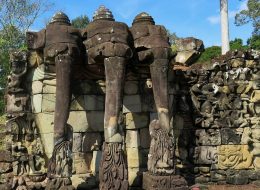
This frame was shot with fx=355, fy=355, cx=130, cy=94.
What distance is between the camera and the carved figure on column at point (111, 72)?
18.3ft

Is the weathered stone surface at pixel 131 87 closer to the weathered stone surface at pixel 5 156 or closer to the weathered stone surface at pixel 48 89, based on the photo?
the weathered stone surface at pixel 48 89

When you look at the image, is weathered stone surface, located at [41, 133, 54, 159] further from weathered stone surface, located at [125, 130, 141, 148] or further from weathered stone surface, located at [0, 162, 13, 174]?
weathered stone surface, located at [125, 130, 141, 148]

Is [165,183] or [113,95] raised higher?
[113,95]

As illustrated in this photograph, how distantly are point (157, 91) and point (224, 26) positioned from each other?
16263 millimetres

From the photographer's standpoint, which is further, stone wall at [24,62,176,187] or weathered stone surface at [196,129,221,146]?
weathered stone surface at [196,129,221,146]

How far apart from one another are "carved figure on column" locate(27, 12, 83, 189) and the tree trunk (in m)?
15.3

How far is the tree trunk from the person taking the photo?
20.7m

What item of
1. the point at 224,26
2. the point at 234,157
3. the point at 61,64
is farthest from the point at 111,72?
the point at 224,26

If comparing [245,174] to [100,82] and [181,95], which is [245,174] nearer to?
[181,95]

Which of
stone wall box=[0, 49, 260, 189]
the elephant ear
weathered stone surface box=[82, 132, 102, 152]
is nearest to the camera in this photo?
the elephant ear

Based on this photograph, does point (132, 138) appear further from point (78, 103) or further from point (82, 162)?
point (78, 103)

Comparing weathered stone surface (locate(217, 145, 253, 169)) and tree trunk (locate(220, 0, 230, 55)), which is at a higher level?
tree trunk (locate(220, 0, 230, 55))

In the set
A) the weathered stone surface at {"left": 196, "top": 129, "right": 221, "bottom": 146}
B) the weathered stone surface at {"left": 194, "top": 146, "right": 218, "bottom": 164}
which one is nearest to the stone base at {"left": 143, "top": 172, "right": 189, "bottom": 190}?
the weathered stone surface at {"left": 194, "top": 146, "right": 218, "bottom": 164}

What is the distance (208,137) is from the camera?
810 cm
